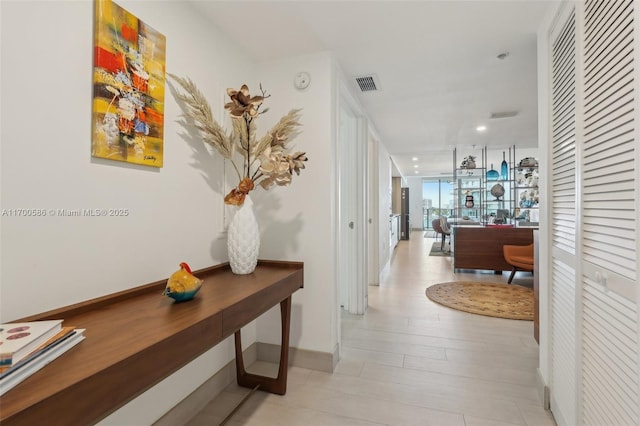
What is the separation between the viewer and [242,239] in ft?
5.83

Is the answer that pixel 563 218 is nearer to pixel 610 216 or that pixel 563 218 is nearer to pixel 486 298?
pixel 610 216

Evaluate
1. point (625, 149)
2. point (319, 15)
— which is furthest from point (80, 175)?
point (625, 149)

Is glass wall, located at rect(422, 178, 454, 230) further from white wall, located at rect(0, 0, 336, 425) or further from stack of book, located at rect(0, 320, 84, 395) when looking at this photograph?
stack of book, located at rect(0, 320, 84, 395)

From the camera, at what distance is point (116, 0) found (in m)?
1.32

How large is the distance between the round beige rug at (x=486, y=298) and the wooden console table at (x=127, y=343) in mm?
2716

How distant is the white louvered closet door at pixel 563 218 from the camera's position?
56.1 inches

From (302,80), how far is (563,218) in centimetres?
182

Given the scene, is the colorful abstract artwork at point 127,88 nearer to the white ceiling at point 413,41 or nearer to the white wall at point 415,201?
the white ceiling at point 413,41

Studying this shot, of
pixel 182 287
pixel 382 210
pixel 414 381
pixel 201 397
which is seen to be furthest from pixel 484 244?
pixel 182 287

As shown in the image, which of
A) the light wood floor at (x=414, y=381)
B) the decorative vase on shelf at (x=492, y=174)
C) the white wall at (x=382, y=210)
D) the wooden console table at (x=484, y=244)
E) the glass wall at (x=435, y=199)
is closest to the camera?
the light wood floor at (x=414, y=381)

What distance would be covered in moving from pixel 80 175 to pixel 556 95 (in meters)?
2.30

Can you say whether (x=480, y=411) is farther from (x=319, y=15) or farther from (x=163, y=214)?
(x=319, y=15)

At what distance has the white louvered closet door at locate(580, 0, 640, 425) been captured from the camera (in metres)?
0.95

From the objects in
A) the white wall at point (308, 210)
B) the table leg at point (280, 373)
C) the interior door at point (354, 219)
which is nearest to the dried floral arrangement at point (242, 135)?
the white wall at point (308, 210)
